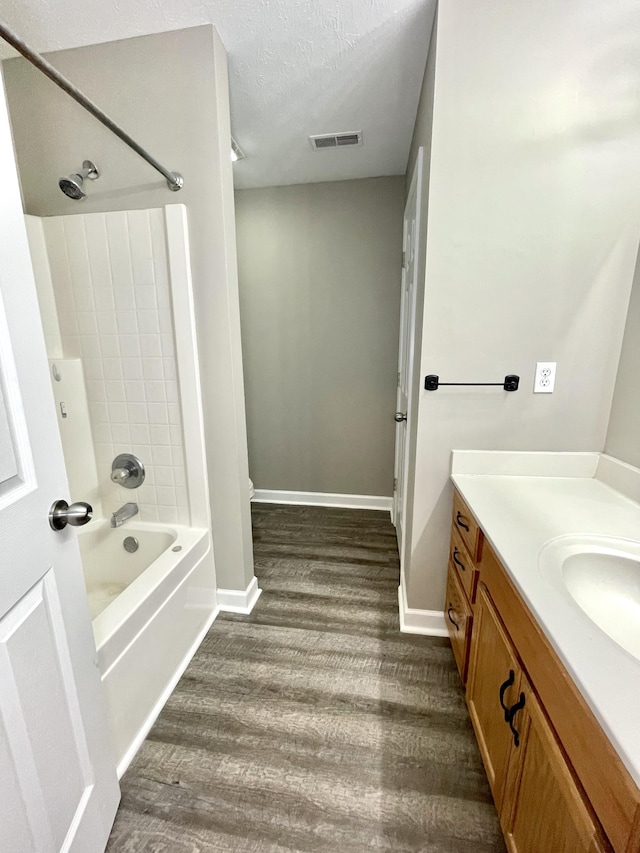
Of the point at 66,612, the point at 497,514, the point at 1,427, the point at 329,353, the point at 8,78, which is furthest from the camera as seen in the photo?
the point at 329,353

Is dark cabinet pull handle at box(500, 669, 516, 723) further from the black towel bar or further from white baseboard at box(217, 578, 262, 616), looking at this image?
white baseboard at box(217, 578, 262, 616)

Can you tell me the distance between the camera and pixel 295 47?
153cm

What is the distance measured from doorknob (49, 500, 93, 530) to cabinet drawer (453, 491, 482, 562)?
3.81 feet

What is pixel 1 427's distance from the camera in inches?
29.3

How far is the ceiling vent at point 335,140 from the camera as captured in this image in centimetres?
213

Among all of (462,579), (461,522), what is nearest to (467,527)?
(461,522)

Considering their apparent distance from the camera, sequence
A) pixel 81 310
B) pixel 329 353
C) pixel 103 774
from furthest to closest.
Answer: pixel 329 353, pixel 81 310, pixel 103 774

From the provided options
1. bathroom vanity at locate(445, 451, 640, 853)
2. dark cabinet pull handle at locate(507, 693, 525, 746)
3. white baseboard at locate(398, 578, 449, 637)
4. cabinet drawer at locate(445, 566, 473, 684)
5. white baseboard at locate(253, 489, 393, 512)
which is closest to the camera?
bathroom vanity at locate(445, 451, 640, 853)

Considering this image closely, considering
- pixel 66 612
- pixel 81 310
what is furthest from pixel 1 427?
pixel 81 310

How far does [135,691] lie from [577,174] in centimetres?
247

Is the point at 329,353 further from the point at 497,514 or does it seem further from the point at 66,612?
the point at 66,612

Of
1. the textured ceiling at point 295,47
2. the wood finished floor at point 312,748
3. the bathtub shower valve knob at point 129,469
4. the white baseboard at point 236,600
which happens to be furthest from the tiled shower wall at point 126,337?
the wood finished floor at point 312,748

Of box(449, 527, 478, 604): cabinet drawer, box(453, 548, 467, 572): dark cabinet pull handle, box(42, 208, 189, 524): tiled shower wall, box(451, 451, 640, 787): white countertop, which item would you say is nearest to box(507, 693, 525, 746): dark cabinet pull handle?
box(451, 451, 640, 787): white countertop

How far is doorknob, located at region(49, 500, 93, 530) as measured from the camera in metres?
0.86
